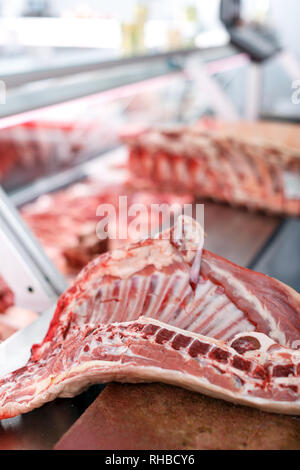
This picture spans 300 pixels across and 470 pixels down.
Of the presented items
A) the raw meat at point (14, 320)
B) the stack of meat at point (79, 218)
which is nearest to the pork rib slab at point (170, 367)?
the raw meat at point (14, 320)

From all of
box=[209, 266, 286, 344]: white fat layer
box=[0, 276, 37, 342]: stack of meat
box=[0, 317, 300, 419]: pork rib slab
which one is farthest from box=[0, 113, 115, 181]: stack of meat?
box=[0, 317, 300, 419]: pork rib slab

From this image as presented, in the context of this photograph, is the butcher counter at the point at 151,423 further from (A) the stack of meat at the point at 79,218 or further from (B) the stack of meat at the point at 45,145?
(B) the stack of meat at the point at 45,145

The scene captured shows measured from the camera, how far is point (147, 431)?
2.97 ft

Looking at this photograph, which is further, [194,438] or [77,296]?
[77,296]

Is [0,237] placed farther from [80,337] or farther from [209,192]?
[209,192]

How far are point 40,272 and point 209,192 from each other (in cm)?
161

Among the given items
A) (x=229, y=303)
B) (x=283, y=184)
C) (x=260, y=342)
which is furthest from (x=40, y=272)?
(x=283, y=184)

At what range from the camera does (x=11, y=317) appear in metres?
1.51

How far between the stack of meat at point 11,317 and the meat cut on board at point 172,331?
27cm

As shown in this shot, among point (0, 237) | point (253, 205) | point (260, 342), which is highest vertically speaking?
point (0, 237)

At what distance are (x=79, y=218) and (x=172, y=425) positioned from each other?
195 cm

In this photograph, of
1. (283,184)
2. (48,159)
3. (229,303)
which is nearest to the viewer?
(229,303)

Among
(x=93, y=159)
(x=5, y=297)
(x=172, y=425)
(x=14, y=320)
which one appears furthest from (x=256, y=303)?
(x=93, y=159)

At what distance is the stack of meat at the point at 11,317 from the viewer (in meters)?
1.48
